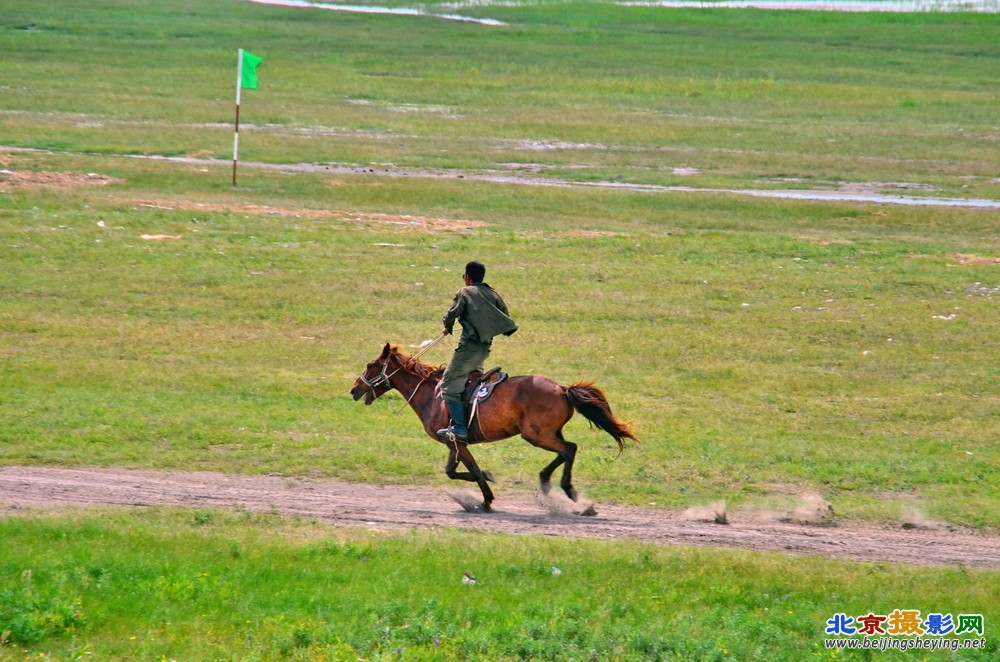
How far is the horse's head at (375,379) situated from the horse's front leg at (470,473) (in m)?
1.34

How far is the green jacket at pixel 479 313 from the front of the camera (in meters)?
12.2

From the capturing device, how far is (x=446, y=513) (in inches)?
478

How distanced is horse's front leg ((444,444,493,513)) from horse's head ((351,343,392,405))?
4.39 ft

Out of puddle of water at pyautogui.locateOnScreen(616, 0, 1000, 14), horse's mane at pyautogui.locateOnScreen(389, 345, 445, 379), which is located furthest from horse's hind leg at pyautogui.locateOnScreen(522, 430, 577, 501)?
puddle of water at pyautogui.locateOnScreen(616, 0, 1000, 14)

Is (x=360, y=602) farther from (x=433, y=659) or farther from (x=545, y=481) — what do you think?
(x=545, y=481)

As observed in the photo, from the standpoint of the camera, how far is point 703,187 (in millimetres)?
33594

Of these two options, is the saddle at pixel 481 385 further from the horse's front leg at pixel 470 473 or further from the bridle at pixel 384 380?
the bridle at pixel 384 380

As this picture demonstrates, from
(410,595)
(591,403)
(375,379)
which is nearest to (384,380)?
(375,379)

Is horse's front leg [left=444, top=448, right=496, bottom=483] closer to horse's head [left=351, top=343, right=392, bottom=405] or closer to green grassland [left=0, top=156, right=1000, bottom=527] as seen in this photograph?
green grassland [left=0, top=156, right=1000, bottom=527]

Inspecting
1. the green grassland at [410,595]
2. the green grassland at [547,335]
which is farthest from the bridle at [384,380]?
the green grassland at [410,595]

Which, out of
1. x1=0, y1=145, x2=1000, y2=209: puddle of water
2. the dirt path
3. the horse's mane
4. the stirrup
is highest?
x1=0, y1=145, x2=1000, y2=209: puddle of water

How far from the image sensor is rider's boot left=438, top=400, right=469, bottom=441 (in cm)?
1258

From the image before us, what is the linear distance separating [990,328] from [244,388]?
1274 centimetres

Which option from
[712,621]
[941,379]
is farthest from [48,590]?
[941,379]
